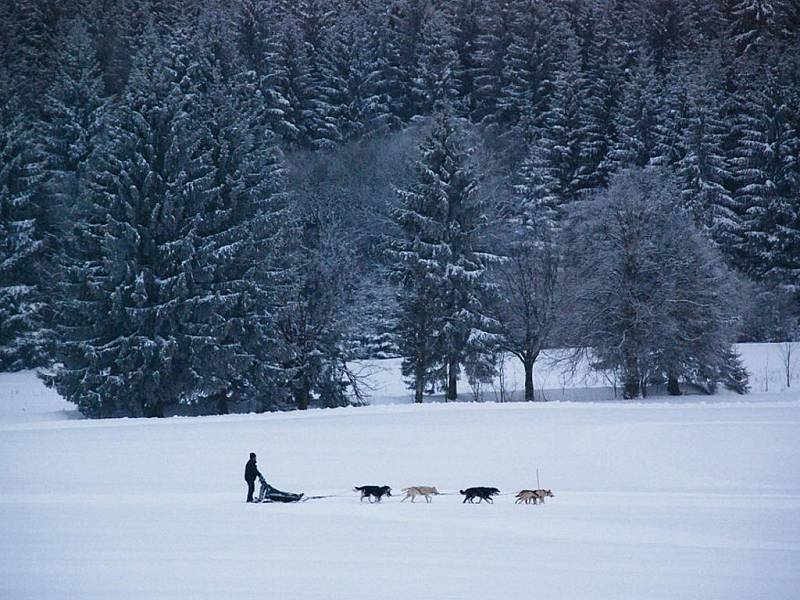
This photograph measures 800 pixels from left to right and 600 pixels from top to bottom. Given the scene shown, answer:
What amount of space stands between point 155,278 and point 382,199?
26.7 metres

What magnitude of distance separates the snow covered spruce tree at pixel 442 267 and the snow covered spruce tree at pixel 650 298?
5.14 metres

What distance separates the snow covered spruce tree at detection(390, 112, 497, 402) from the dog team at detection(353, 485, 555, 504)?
2380 centimetres

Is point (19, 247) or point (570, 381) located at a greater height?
point (19, 247)

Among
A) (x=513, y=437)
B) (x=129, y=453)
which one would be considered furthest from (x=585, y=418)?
(x=129, y=453)

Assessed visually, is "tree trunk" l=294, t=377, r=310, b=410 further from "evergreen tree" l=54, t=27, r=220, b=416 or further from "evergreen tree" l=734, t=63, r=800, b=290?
"evergreen tree" l=734, t=63, r=800, b=290

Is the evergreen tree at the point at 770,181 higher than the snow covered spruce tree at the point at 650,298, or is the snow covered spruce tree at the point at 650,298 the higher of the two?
the evergreen tree at the point at 770,181

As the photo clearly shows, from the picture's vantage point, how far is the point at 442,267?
151 ft

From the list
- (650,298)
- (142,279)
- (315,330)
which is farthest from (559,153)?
(142,279)

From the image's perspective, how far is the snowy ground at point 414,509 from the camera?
12.7m

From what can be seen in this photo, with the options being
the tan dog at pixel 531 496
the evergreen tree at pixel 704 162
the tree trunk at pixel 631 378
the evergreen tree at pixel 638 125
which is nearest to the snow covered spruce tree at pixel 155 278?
the tree trunk at pixel 631 378

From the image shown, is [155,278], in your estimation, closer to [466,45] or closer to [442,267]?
[442,267]

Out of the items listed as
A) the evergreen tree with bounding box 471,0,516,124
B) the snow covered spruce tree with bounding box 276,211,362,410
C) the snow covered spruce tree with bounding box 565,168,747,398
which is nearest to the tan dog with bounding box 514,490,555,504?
the snow covered spruce tree with bounding box 565,168,747,398

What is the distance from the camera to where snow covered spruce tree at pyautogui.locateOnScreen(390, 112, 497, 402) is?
4431cm

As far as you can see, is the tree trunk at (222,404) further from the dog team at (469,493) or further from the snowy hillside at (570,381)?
the dog team at (469,493)
